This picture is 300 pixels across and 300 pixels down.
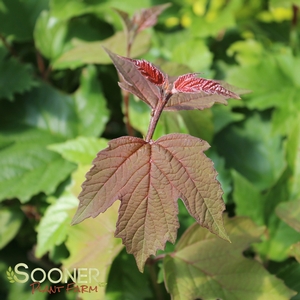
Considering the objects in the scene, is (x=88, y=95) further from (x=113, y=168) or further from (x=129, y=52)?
(x=113, y=168)

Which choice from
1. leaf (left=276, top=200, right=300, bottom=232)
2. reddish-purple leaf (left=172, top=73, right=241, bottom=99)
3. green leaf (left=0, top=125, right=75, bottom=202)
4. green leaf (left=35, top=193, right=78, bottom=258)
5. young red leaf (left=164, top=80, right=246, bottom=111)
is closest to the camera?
reddish-purple leaf (left=172, top=73, right=241, bottom=99)

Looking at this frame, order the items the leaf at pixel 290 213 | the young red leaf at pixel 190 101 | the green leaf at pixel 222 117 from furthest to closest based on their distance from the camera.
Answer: the green leaf at pixel 222 117 → the leaf at pixel 290 213 → the young red leaf at pixel 190 101

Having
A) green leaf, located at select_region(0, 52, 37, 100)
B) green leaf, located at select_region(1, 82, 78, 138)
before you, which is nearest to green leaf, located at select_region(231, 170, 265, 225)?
green leaf, located at select_region(1, 82, 78, 138)

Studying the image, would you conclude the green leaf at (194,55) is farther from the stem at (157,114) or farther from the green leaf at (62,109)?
the stem at (157,114)

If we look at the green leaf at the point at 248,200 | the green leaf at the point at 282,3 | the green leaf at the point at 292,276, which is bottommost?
the green leaf at the point at 292,276

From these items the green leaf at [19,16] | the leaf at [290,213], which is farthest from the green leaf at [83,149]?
the green leaf at [19,16]

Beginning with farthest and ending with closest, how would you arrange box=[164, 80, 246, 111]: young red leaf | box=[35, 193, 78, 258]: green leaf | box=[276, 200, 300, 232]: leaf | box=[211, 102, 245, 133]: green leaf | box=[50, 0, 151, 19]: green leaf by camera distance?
box=[50, 0, 151, 19]: green leaf
box=[211, 102, 245, 133]: green leaf
box=[35, 193, 78, 258]: green leaf
box=[276, 200, 300, 232]: leaf
box=[164, 80, 246, 111]: young red leaf

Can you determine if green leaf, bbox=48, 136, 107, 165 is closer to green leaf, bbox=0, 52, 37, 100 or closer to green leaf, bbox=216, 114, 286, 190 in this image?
green leaf, bbox=0, 52, 37, 100
